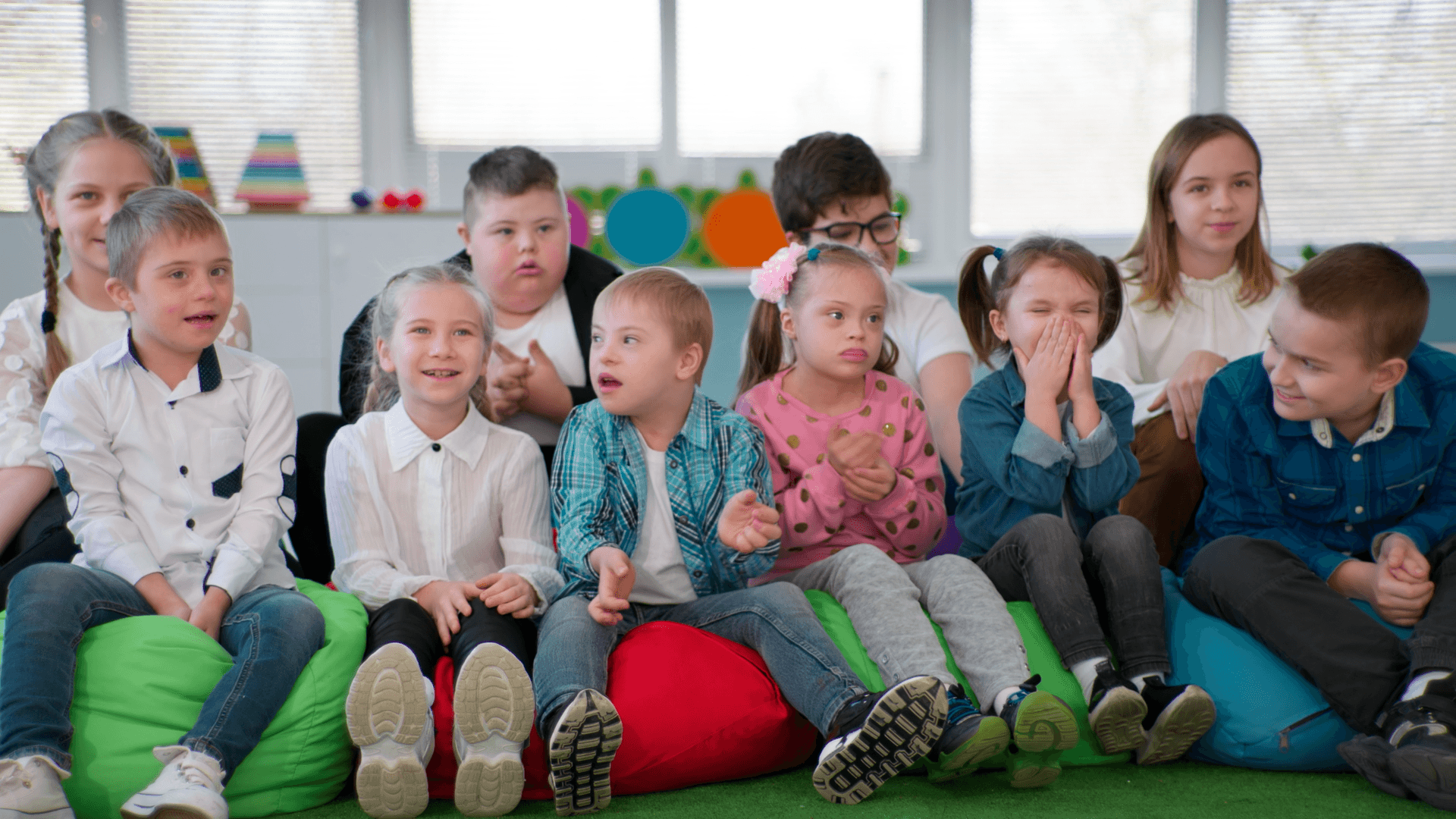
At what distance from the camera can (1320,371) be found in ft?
5.61

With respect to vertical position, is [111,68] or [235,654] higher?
[111,68]

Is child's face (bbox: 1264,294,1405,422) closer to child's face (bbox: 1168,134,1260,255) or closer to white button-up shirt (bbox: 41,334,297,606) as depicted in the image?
child's face (bbox: 1168,134,1260,255)

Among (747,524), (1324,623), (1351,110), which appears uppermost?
(1351,110)

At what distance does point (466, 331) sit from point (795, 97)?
2.87 meters

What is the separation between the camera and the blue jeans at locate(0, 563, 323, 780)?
1380 mm

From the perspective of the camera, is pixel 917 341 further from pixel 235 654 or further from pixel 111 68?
pixel 111 68

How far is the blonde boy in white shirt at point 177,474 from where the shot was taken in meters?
1.51

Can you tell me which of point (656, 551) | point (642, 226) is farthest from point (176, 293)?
point (642, 226)

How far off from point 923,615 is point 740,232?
271 centimetres

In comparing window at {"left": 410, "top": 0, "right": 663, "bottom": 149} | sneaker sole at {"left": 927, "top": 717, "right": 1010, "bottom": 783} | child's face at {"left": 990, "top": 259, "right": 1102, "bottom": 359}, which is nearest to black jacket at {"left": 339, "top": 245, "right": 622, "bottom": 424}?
child's face at {"left": 990, "top": 259, "right": 1102, "bottom": 359}

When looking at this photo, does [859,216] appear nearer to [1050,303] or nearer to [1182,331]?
[1050,303]

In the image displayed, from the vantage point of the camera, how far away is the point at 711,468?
5.85 ft

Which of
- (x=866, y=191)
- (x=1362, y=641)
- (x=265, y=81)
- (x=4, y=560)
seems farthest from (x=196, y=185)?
(x=1362, y=641)

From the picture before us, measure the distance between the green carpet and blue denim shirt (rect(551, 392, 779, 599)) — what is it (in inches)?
13.4
